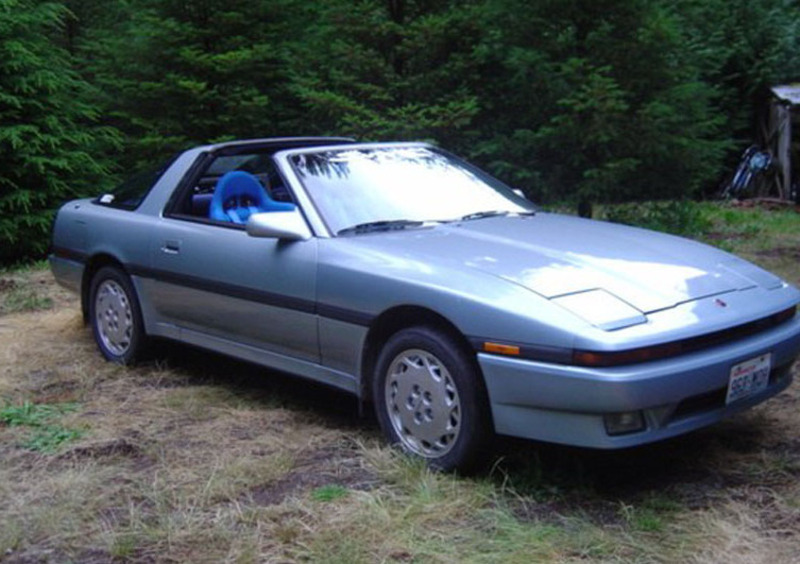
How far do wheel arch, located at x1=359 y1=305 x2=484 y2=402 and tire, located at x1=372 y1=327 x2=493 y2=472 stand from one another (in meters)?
0.03

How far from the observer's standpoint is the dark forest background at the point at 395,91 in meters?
9.99

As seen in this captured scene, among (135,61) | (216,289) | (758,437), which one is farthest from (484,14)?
(758,437)

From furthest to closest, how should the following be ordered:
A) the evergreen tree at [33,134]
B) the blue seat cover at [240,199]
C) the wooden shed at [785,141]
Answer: the wooden shed at [785,141], the evergreen tree at [33,134], the blue seat cover at [240,199]

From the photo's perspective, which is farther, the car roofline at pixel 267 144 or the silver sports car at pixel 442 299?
the car roofline at pixel 267 144

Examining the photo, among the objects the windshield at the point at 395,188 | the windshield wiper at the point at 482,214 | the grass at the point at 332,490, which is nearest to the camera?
the grass at the point at 332,490

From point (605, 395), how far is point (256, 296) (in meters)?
1.99

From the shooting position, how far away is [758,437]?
4363mm

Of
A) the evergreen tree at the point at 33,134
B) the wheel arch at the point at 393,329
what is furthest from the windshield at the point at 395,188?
the evergreen tree at the point at 33,134

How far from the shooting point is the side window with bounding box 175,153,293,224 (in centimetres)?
552

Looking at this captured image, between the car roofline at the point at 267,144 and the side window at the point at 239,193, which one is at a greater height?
the car roofline at the point at 267,144

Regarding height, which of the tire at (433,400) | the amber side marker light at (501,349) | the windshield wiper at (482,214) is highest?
the windshield wiper at (482,214)

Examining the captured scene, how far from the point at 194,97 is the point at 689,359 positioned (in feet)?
30.2

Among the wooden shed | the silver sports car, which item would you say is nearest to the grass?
the silver sports car

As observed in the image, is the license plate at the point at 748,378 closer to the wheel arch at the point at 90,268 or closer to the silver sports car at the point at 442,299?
the silver sports car at the point at 442,299
